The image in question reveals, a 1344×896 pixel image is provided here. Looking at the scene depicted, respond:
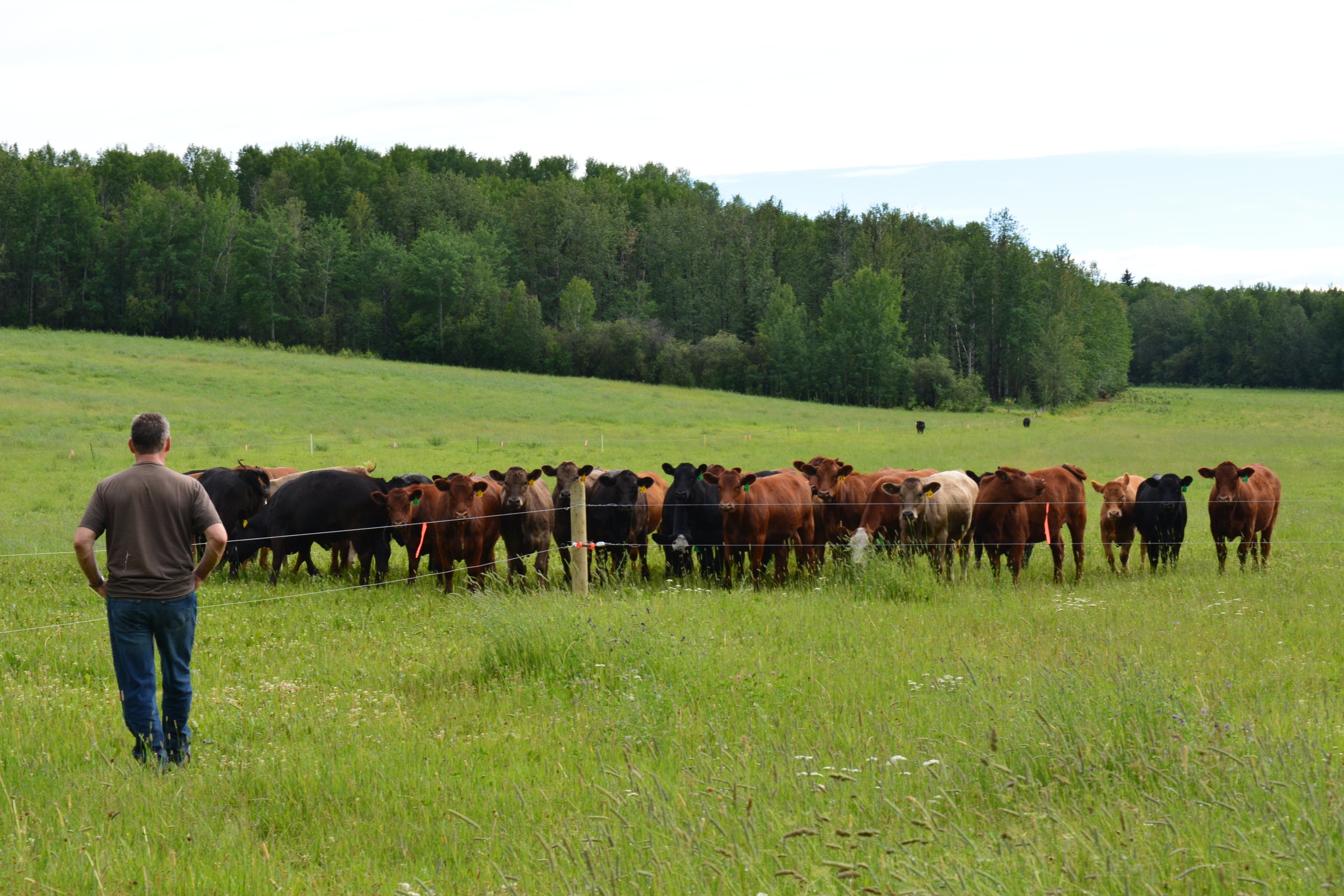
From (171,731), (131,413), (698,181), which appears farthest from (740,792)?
(698,181)

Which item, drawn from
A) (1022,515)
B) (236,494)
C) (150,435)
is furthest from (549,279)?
(150,435)

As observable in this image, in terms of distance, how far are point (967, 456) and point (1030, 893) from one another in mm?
36875

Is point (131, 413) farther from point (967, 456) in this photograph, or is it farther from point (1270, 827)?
point (1270, 827)

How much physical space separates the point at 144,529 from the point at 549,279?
105791 mm

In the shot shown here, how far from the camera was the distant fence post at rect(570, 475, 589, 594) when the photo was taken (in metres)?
12.4

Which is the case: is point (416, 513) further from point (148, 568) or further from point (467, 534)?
point (148, 568)

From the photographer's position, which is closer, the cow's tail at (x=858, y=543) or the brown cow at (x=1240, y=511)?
the cow's tail at (x=858, y=543)

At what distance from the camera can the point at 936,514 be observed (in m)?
15.2

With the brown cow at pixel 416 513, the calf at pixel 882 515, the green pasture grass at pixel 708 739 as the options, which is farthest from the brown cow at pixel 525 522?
the calf at pixel 882 515

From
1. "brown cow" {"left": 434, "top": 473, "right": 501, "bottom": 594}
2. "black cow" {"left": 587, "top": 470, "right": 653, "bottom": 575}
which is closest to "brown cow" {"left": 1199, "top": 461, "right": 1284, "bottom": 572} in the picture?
"black cow" {"left": 587, "top": 470, "right": 653, "bottom": 575}

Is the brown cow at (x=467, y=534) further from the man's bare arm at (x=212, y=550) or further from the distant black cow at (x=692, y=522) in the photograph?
the man's bare arm at (x=212, y=550)

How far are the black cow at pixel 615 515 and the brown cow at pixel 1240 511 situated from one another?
8014mm

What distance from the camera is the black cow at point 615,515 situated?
1562 centimetres

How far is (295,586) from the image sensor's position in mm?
14297
